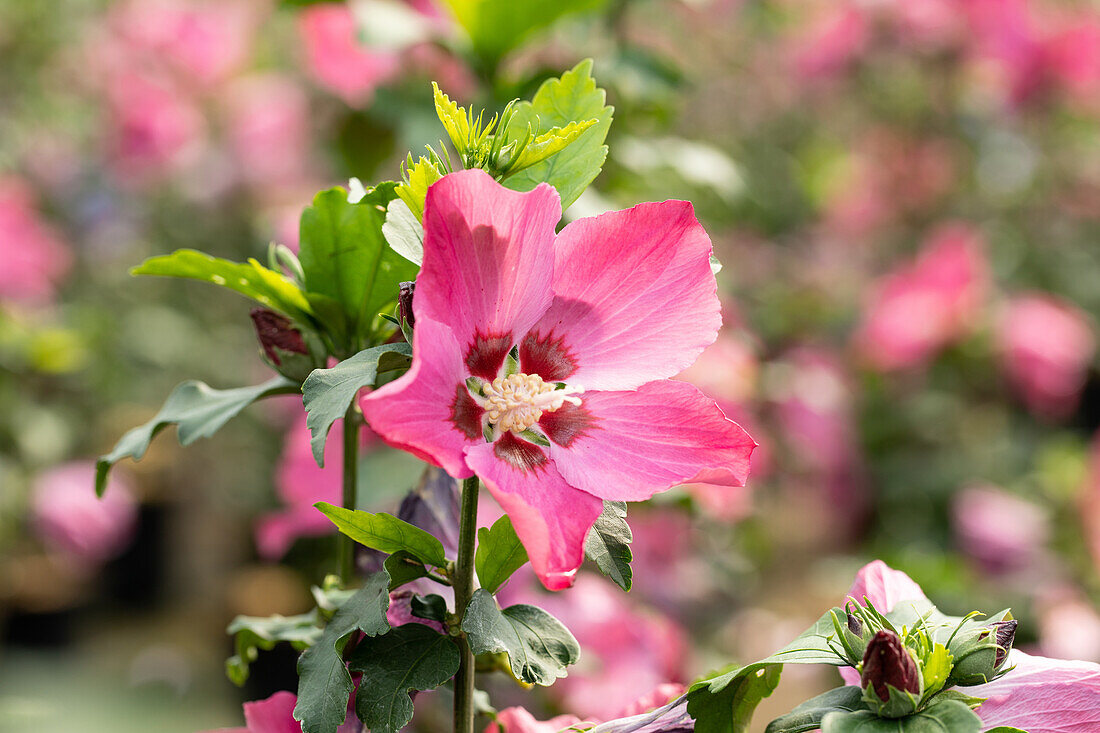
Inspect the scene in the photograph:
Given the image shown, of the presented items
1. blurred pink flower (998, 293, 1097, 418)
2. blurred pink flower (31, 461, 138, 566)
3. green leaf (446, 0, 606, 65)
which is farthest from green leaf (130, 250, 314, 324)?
blurred pink flower (998, 293, 1097, 418)

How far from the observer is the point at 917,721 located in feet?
0.81

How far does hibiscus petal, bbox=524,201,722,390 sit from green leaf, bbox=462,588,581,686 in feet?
0.22

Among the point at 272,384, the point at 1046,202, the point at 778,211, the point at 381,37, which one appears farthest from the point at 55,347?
the point at 1046,202

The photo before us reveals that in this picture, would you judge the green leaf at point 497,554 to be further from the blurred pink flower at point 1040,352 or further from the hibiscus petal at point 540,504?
the blurred pink flower at point 1040,352

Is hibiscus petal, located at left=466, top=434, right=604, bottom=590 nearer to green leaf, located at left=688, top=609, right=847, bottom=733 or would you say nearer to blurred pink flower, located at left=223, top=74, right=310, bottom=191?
green leaf, located at left=688, top=609, right=847, bottom=733

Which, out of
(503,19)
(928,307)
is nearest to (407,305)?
(503,19)

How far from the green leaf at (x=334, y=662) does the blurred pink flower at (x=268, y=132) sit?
158 centimetres

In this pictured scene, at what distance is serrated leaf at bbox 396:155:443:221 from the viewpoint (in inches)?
10.6

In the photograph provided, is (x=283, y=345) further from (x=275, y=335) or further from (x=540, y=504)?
(x=540, y=504)

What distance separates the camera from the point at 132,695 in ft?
4.94

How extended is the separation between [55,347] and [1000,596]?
43.3 inches

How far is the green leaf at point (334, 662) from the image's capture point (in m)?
0.26

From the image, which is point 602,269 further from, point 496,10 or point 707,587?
point 707,587

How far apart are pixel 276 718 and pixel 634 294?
0.52 ft
